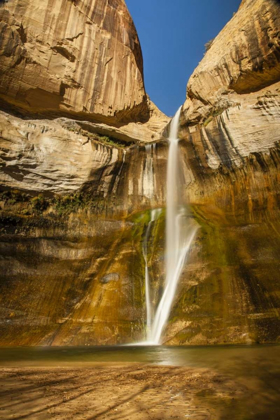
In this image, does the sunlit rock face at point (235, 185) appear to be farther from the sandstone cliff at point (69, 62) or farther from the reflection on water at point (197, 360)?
Answer: the sandstone cliff at point (69, 62)

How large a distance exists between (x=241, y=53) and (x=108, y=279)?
52.0 feet

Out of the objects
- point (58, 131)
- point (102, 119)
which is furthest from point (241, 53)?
point (58, 131)

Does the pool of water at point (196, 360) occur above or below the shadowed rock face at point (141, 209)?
below

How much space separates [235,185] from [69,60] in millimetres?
13501

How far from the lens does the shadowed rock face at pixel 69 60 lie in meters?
16.4

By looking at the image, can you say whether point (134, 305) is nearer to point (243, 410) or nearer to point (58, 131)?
point (243, 410)

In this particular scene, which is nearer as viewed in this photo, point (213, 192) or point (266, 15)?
point (266, 15)

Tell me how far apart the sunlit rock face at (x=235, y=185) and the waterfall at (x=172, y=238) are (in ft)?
1.71

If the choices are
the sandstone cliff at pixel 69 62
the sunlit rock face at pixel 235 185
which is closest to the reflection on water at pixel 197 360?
the sunlit rock face at pixel 235 185

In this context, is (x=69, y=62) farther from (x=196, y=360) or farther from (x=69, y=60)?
(x=196, y=360)

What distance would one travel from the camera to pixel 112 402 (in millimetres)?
3287

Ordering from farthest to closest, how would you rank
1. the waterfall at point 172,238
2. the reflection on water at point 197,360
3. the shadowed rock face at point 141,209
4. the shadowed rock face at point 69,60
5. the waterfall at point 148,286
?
1. the shadowed rock face at point 69,60
2. the waterfall at point 148,286
3. the waterfall at point 172,238
4. the shadowed rock face at point 141,209
5. the reflection on water at point 197,360

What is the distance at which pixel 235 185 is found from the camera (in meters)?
17.6

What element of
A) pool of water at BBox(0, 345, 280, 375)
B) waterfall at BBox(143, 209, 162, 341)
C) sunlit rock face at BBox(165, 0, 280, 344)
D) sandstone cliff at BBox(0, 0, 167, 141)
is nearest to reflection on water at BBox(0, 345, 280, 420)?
pool of water at BBox(0, 345, 280, 375)
